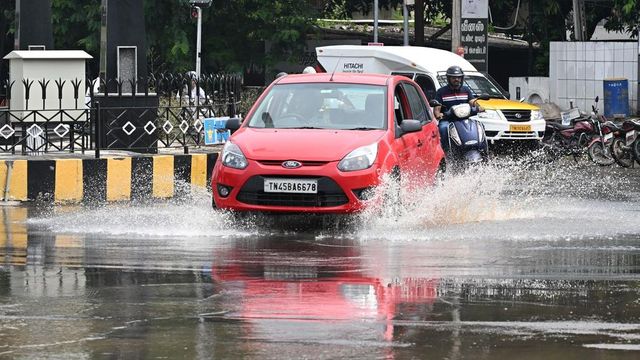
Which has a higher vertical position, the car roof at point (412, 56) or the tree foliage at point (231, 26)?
the tree foliage at point (231, 26)

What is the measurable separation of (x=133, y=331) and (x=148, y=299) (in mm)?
1125

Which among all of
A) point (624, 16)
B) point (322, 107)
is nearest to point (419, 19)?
point (624, 16)

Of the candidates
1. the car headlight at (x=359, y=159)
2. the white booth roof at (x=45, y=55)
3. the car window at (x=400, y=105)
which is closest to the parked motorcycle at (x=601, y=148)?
the white booth roof at (x=45, y=55)

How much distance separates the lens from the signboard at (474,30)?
111ft

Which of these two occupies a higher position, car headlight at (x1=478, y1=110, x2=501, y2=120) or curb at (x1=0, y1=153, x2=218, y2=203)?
car headlight at (x1=478, y1=110, x2=501, y2=120)

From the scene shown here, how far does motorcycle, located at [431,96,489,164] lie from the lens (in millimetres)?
16891

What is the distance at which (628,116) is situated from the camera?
3253 cm

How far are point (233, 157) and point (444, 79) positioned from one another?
1424 centimetres

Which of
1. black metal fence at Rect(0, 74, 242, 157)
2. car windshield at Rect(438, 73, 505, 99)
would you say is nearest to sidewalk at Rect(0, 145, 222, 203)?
black metal fence at Rect(0, 74, 242, 157)

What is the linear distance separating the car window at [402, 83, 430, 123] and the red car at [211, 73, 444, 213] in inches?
1.6

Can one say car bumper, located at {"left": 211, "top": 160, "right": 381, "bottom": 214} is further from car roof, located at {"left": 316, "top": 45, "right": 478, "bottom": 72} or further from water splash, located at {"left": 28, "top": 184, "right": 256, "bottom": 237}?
car roof, located at {"left": 316, "top": 45, "right": 478, "bottom": 72}

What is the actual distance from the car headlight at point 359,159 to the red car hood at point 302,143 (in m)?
0.05

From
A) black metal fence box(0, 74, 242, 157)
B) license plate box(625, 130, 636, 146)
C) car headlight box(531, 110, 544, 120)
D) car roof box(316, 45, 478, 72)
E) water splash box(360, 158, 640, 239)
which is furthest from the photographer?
car headlight box(531, 110, 544, 120)

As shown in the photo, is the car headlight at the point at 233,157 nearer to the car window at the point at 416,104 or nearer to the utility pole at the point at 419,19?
the car window at the point at 416,104
